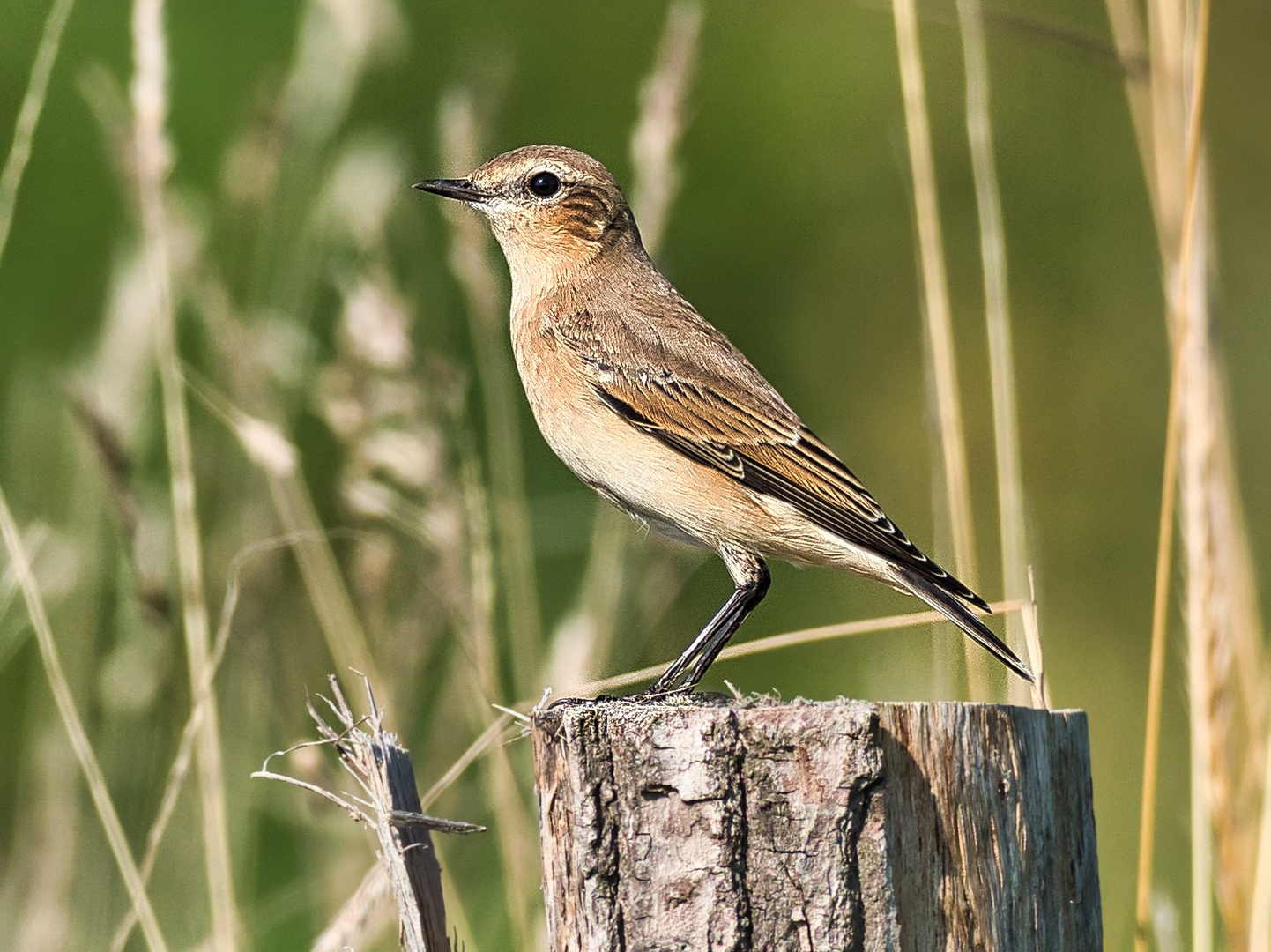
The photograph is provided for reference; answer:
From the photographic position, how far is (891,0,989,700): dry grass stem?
3484mm

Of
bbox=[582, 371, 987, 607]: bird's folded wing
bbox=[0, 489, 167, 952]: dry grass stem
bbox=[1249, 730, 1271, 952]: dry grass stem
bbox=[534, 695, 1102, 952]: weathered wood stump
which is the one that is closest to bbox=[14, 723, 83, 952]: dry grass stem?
bbox=[0, 489, 167, 952]: dry grass stem

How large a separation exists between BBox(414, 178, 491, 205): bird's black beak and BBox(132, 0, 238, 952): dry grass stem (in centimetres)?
99

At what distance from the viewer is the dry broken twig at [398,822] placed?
102 inches

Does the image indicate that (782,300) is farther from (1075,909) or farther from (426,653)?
(1075,909)

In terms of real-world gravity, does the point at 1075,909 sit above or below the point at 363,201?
below

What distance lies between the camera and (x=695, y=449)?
13.1 ft

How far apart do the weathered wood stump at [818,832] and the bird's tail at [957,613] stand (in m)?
0.73

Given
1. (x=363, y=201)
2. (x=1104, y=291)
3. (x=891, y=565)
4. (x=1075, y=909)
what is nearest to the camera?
(x=1075, y=909)

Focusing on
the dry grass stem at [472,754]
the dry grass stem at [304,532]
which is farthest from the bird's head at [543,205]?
the dry grass stem at [472,754]

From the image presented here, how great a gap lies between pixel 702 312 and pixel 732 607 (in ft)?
14.1

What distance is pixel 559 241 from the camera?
468 centimetres

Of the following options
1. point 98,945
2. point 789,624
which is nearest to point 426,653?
point 98,945

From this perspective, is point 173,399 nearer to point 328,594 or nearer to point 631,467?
point 328,594

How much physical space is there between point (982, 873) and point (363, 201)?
2.86m
